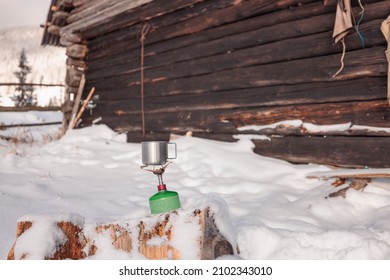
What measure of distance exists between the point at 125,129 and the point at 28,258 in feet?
15.3

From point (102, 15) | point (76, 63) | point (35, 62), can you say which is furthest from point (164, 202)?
point (35, 62)

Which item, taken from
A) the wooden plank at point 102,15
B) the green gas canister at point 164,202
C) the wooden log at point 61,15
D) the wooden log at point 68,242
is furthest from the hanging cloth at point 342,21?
the wooden log at point 61,15

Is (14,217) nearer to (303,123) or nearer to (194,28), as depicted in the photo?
(303,123)

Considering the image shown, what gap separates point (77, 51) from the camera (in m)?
7.21

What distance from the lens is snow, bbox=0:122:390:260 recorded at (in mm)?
2018

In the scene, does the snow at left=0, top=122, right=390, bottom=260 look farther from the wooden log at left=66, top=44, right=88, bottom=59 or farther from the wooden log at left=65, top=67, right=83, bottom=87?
the wooden log at left=66, top=44, right=88, bottom=59

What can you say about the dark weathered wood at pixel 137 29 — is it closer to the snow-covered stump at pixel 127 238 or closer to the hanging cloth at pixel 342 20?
the hanging cloth at pixel 342 20

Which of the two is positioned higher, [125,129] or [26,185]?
[125,129]

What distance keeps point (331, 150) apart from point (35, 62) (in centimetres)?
7819

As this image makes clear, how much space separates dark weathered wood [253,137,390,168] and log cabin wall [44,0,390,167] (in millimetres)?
10

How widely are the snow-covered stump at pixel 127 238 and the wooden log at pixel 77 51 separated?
236 inches

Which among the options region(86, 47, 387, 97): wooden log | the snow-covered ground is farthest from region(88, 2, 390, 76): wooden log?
the snow-covered ground

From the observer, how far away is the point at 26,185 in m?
3.93
